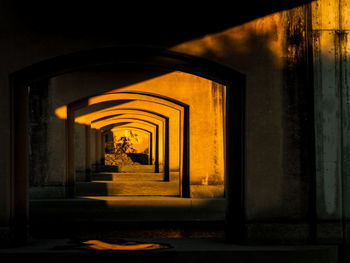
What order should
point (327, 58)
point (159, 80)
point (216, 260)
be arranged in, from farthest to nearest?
point (159, 80) → point (327, 58) → point (216, 260)

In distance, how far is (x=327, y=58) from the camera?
8.05m

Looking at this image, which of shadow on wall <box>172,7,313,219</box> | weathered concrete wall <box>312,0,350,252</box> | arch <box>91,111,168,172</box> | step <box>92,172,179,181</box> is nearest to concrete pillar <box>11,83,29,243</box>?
shadow on wall <box>172,7,313,219</box>

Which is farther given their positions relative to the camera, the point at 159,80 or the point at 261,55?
the point at 159,80

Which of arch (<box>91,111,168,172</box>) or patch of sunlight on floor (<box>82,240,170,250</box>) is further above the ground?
arch (<box>91,111,168,172</box>)

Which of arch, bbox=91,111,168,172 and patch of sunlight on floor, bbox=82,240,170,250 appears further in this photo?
arch, bbox=91,111,168,172

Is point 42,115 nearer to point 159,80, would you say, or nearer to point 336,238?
point 159,80

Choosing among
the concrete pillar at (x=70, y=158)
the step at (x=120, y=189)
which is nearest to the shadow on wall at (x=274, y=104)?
the concrete pillar at (x=70, y=158)

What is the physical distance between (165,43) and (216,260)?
332cm

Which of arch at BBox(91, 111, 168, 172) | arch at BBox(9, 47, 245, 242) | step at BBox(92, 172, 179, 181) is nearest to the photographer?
arch at BBox(9, 47, 245, 242)

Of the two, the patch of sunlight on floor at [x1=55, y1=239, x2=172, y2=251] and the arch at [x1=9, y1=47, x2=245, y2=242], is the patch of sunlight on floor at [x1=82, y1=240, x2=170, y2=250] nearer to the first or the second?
the patch of sunlight on floor at [x1=55, y1=239, x2=172, y2=251]

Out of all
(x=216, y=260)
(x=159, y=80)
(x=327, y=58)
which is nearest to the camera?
(x=216, y=260)

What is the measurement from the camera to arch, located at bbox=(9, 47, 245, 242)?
8.09 metres

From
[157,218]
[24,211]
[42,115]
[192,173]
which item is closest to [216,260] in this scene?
[24,211]

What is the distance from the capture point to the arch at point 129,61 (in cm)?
809
